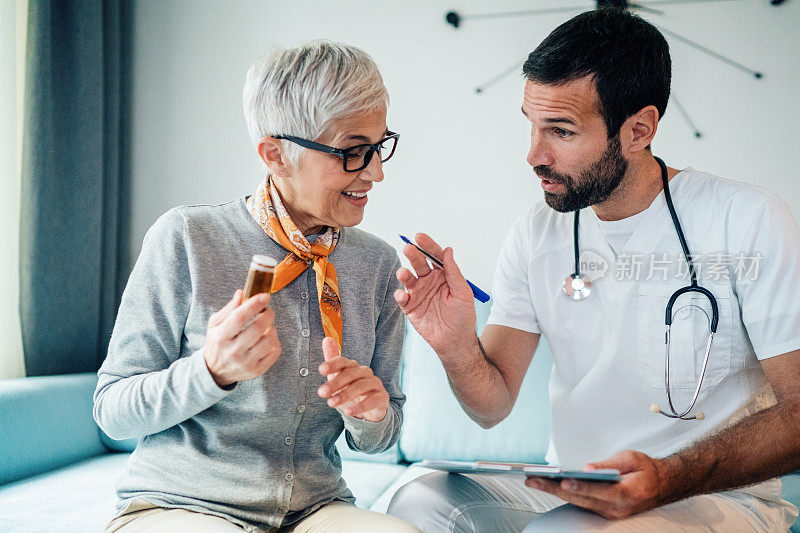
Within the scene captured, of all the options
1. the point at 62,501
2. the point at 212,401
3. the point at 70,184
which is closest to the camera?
the point at 212,401

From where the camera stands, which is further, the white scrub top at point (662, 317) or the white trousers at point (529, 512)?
the white scrub top at point (662, 317)

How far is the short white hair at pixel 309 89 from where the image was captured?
1.22m

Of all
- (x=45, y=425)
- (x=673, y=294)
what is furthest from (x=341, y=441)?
(x=673, y=294)

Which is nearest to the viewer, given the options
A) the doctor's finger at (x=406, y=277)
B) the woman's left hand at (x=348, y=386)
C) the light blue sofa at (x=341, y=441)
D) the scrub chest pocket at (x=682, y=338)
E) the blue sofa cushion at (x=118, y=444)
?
the woman's left hand at (x=348, y=386)

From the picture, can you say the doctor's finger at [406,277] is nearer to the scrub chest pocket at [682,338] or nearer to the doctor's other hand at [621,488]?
the doctor's other hand at [621,488]

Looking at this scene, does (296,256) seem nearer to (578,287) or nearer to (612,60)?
(578,287)

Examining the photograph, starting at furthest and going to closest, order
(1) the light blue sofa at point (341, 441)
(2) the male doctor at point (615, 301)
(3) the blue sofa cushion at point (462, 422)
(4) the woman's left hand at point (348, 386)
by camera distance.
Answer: (3) the blue sofa cushion at point (462, 422) → (1) the light blue sofa at point (341, 441) → (2) the male doctor at point (615, 301) → (4) the woman's left hand at point (348, 386)

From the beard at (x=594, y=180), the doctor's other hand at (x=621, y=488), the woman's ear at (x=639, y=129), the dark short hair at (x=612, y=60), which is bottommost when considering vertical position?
the doctor's other hand at (x=621, y=488)

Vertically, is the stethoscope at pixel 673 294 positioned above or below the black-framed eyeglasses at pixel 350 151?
below

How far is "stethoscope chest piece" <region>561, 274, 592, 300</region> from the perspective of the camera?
4.94 ft

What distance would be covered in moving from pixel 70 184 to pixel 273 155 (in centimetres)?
155

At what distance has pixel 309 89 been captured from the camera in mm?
1219

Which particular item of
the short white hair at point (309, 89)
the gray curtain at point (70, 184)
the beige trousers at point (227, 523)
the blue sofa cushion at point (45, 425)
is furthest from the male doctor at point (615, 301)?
the gray curtain at point (70, 184)

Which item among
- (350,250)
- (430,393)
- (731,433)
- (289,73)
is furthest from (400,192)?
(731,433)
